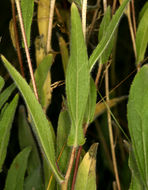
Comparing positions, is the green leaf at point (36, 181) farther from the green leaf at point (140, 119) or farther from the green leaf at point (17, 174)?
the green leaf at point (140, 119)

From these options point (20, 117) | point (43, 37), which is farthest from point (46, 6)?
point (20, 117)

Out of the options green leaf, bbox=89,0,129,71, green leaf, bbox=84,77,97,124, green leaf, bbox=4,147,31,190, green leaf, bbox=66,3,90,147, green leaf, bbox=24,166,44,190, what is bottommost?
green leaf, bbox=24,166,44,190

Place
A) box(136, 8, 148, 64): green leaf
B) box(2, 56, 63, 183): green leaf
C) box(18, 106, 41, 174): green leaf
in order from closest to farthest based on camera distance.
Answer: box(2, 56, 63, 183): green leaf → box(136, 8, 148, 64): green leaf → box(18, 106, 41, 174): green leaf

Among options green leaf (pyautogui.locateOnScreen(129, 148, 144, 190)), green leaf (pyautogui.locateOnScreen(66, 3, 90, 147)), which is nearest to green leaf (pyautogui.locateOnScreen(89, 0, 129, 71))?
green leaf (pyautogui.locateOnScreen(66, 3, 90, 147))

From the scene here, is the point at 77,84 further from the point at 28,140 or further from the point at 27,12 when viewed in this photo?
the point at 28,140

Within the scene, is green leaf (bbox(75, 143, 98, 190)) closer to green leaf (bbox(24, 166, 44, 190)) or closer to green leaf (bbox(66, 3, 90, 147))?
green leaf (bbox(66, 3, 90, 147))

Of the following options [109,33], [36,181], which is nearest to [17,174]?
[36,181]

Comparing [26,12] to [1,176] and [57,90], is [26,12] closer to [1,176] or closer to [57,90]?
[57,90]

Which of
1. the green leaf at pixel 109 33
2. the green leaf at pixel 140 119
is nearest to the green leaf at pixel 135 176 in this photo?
the green leaf at pixel 140 119
